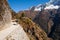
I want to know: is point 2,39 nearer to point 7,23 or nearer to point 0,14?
point 0,14

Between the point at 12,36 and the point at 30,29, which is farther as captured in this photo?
the point at 30,29

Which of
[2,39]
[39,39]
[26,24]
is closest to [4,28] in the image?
[2,39]

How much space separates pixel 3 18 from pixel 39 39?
12047mm

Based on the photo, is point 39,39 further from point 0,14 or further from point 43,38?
point 0,14

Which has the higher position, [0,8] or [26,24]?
[0,8]

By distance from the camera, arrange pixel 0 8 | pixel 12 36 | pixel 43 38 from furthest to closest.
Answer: pixel 43 38 → pixel 0 8 → pixel 12 36

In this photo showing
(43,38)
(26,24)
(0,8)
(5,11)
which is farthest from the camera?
(43,38)

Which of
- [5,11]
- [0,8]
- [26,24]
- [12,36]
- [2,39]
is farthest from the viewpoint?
[26,24]

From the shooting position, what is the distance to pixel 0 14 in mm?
18781

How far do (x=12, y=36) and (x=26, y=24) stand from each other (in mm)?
12157

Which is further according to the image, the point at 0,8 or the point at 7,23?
the point at 7,23

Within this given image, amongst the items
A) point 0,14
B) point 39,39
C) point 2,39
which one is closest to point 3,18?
point 0,14

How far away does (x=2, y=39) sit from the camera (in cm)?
1410

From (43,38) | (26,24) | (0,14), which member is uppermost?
(0,14)
